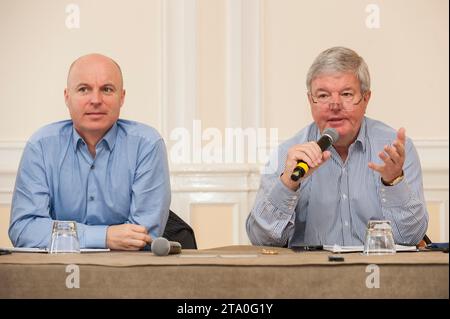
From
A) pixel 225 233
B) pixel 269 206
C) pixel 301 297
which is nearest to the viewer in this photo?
pixel 301 297

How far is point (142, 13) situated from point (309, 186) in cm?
208

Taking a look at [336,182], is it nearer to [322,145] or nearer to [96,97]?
[322,145]

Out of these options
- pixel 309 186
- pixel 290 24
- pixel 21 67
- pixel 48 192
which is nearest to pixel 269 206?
pixel 309 186

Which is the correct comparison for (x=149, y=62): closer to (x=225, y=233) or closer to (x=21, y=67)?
(x=21, y=67)

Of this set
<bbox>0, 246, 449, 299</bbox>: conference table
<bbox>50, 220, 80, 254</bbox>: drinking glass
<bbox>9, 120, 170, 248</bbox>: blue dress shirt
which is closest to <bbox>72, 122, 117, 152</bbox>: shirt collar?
<bbox>9, 120, 170, 248</bbox>: blue dress shirt

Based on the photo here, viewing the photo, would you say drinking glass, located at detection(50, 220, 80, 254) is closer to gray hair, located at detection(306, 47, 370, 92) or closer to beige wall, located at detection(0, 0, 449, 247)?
gray hair, located at detection(306, 47, 370, 92)

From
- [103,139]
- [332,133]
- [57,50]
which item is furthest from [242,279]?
[57,50]

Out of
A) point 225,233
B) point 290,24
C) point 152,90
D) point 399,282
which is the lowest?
point 225,233

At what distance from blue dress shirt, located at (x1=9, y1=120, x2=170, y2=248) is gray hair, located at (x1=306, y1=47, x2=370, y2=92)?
56cm

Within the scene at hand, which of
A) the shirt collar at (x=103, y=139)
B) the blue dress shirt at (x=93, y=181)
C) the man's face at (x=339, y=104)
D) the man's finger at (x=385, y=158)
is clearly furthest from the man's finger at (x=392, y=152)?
the shirt collar at (x=103, y=139)

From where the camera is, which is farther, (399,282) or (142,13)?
(142,13)

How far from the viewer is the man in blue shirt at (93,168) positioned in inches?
98.2

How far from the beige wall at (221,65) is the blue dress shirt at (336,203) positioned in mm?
1606

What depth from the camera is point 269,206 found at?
2426 millimetres
